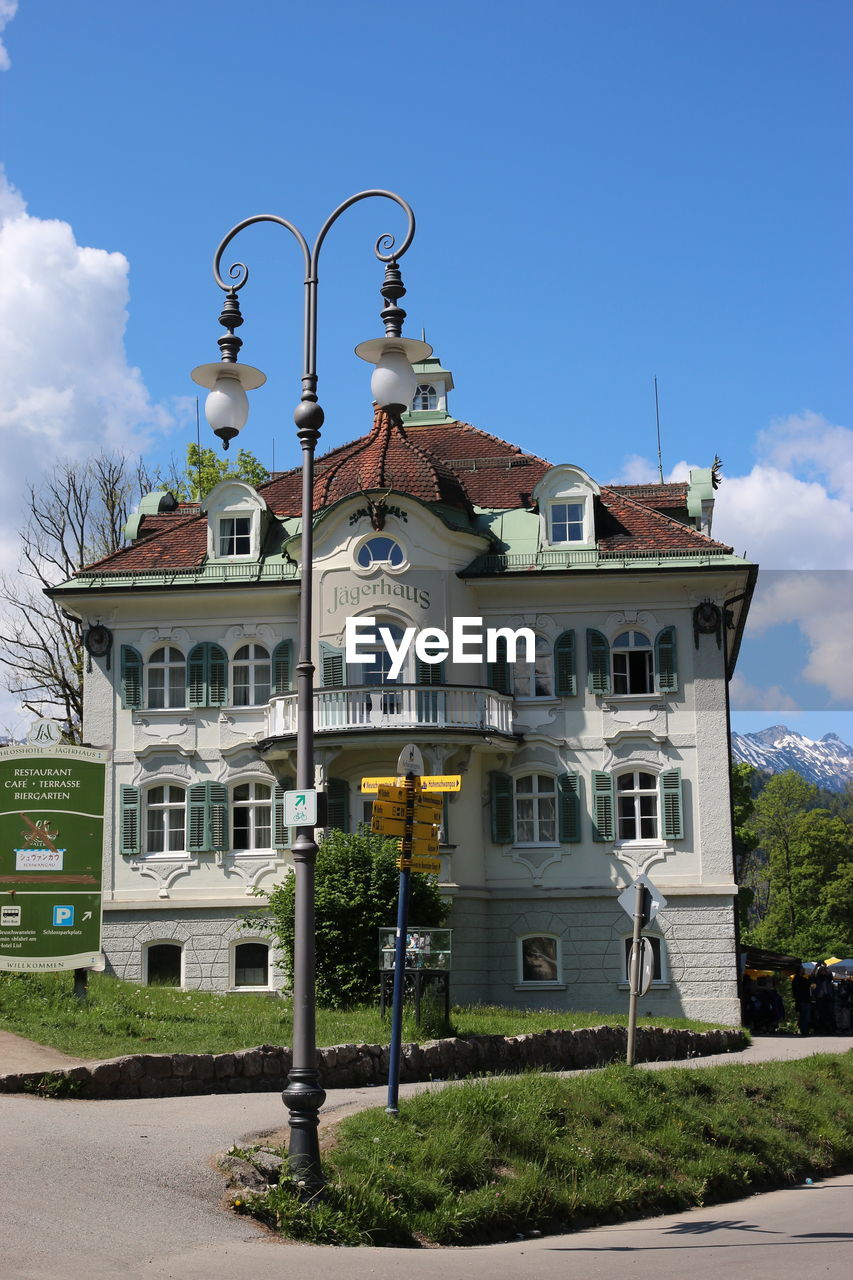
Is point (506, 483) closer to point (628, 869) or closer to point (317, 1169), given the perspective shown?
point (628, 869)

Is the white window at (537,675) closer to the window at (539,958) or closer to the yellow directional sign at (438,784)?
the window at (539,958)

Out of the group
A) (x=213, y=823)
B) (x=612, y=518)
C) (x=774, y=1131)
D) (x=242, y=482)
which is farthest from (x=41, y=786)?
(x=612, y=518)

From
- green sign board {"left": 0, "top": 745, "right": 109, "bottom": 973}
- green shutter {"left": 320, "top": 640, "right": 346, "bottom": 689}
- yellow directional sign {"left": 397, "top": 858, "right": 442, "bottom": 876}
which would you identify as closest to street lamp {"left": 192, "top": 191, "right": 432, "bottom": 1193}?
yellow directional sign {"left": 397, "top": 858, "right": 442, "bottom": 876}

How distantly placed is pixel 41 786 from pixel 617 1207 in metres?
11.4

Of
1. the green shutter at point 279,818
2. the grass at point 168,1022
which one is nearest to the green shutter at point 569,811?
the green shutter at point 279,818

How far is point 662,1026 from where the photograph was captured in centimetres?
2638

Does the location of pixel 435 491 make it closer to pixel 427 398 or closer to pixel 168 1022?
pixel 427 398

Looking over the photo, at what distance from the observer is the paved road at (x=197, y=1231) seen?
9.94 metres

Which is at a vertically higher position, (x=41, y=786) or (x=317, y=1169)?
(x=41, y=786)

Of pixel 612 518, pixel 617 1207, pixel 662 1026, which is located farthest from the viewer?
pixel 612 518

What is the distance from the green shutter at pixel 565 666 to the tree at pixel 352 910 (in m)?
6.91

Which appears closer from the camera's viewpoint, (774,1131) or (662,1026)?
(774,1131)

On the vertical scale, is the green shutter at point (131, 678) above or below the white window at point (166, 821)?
above

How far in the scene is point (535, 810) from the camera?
35188mm
